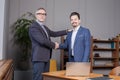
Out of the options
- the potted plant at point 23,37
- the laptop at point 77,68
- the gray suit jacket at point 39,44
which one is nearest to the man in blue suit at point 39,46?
the gray suit jacket at point 39,44

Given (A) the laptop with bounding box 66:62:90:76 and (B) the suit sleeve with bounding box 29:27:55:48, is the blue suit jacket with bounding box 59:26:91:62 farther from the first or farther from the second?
(A) the laptop with bounding box 66:62:90:76

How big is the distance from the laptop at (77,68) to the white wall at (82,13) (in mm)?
3647

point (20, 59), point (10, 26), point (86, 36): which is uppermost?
point (10, 26)

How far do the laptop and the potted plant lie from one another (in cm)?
315

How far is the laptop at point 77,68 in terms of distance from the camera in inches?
98.6

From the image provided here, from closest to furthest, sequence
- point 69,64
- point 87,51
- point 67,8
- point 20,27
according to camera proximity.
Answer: point 69,64 < point 87,51 < point 20,27 < point 67,8

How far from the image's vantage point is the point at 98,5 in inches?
273

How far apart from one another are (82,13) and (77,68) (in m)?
4.37

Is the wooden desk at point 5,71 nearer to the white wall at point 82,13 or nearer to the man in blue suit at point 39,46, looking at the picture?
the man in blue suit at point 39,46

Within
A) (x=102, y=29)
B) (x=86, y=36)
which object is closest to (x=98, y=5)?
A: (x=102, y=29)

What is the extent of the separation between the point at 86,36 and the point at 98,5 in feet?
11.4

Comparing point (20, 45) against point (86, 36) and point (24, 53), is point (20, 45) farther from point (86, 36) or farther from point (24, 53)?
point (86, 36)

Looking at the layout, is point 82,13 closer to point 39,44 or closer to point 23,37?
point 23,37

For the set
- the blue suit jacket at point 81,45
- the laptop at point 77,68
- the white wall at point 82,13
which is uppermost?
the white wall at point 82,13
